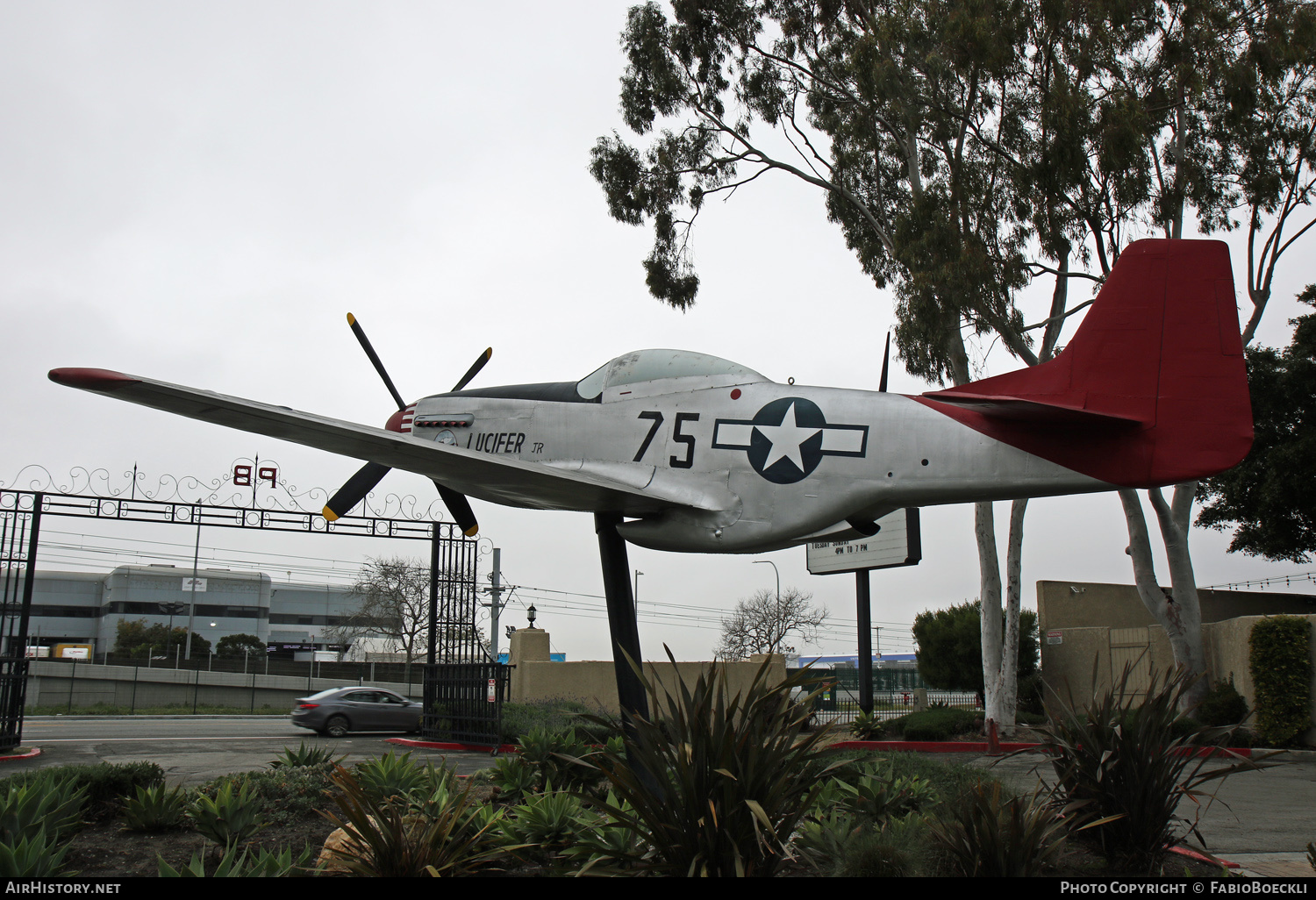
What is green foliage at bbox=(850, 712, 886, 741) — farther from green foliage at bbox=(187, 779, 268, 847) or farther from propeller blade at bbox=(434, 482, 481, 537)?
green foliage at bbox=(187, 779, 268, 847)

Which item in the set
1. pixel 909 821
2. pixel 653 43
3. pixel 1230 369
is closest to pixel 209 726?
pixel 653 43

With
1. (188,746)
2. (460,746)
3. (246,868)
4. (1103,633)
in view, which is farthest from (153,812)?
(1103,633)

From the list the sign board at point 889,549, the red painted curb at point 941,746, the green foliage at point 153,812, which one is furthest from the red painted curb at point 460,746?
the green foliage at point 153,812

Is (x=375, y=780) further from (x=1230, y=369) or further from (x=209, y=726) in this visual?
(x=209, y=726)

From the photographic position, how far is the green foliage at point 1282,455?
2681 cm

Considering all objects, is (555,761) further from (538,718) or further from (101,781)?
(538,718)

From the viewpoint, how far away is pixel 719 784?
4477 mm

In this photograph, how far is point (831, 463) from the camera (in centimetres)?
564

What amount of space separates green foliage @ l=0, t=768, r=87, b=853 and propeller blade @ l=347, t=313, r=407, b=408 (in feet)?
13.8

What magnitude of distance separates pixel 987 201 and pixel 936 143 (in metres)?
2.10

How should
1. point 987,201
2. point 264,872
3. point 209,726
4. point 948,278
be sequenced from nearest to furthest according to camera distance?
point 264,872 < point 948,278 < point 987,201 < point 209,726

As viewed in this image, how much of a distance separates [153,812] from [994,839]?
616cm

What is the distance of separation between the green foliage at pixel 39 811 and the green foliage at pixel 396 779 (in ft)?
6.69

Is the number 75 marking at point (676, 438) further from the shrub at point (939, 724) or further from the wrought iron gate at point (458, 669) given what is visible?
the shrub at point (939, 724)
